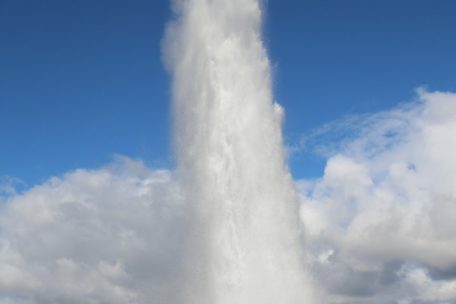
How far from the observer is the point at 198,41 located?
60562 mm

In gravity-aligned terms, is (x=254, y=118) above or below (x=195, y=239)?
above

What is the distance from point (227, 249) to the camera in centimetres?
4822

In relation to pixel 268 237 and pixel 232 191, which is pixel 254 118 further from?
pixel 268 237

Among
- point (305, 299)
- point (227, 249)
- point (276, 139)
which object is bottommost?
point (305, 299)

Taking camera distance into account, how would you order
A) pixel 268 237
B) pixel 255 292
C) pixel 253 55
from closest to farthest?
1. pixel 255 292
2. pixel 268 237
3. pixel 253 55

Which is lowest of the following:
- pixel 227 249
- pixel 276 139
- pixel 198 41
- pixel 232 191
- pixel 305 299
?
pixel 305 299

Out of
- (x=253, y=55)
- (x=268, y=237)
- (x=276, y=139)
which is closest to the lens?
(x=268, y=237)

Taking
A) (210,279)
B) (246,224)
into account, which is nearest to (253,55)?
(246,224)

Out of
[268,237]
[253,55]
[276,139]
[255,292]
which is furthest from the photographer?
[253,55]

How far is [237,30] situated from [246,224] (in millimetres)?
20212

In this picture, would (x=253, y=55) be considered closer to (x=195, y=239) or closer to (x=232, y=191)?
(x=232, y=191)

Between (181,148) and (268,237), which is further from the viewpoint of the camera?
(181,148)

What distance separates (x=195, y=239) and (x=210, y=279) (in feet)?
14.3

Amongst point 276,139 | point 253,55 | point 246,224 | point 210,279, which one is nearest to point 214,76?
point 253,55
